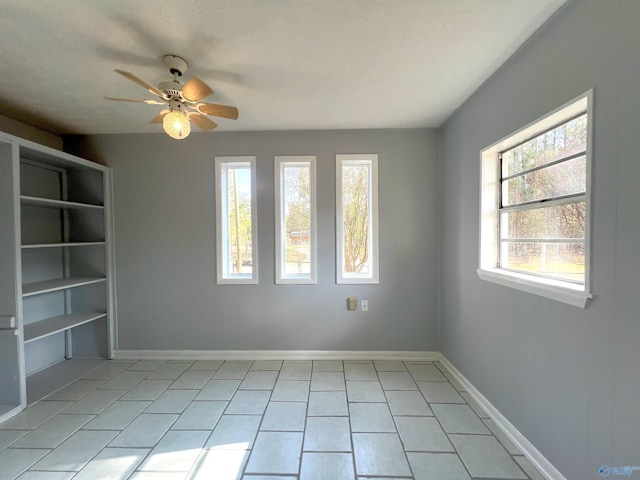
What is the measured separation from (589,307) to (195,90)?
235 cm

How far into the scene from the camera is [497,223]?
2025 mm

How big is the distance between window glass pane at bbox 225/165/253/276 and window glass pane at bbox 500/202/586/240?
2.37 m

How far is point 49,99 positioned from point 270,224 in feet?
6.78

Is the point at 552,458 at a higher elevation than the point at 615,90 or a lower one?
lower

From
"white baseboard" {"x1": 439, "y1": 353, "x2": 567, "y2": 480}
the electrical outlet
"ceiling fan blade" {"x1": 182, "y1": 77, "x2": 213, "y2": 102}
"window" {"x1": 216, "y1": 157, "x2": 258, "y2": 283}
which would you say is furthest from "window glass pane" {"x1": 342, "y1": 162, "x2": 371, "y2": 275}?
"ceiling fan blade" {"x1": 182, "y1": 77, "x2": 213, "y2": 102}

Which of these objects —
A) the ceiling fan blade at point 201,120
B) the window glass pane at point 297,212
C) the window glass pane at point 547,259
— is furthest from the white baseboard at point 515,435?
the ceiling fan blade at point 201,120

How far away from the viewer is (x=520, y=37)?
58.2 inches

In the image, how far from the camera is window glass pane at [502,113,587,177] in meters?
1.33

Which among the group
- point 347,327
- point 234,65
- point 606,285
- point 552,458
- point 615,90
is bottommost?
point 552,458

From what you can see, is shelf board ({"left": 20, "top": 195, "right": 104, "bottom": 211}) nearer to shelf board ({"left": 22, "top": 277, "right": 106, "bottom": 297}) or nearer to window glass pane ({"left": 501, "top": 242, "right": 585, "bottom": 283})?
shelf board ({"left": 22, "top": 277, "right": 106, "bottom": 297})

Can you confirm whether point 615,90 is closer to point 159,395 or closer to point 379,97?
point 379,97

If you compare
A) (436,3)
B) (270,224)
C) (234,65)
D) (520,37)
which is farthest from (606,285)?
(270,224)

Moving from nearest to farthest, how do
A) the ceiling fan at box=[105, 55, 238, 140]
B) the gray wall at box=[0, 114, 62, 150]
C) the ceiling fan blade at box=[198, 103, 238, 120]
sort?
the ceiling fan at box=[105, 55, 238, 140]
the ceiling fan blade at box=[198, 103, 238, 120]
the gray wall at box=[0, 114, 62, 150]

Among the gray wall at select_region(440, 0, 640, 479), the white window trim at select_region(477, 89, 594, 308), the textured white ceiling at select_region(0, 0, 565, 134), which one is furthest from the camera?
the textured white ceiling at select_region(0, 0, 565, 134)
